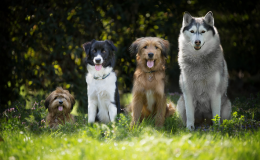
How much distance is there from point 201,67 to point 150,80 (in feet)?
2.80

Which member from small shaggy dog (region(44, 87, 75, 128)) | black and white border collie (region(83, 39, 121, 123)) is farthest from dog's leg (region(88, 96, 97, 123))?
small shaggy dog (region(44, 87, 75, 128))

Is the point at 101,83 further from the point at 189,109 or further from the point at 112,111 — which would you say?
the point at 189,109

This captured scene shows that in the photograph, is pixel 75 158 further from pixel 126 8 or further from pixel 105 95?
pixel 126 8

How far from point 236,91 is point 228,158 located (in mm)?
5594

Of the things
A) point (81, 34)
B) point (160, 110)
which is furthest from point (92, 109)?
point (81, 34)

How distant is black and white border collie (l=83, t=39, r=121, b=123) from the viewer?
432 cm

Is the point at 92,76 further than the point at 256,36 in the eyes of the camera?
No

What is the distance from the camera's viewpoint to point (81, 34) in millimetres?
6703

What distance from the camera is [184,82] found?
4.31 m

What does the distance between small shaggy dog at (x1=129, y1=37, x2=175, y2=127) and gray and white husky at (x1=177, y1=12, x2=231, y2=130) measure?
1.19 ft

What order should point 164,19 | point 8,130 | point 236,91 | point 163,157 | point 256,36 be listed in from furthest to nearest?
point 236,91
point 256,36
point 164,19
point 8,130
point 163,157

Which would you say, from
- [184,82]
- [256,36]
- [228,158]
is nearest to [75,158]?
[228,158]

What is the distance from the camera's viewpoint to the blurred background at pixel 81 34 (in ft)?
20.4

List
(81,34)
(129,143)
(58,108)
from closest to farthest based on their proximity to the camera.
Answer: (129,143), (58,108), (81,34)
